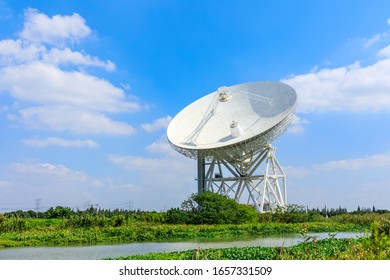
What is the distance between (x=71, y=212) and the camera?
39.7 metres

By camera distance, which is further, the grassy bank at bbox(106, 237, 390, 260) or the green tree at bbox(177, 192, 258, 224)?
the green tree at bbox(177, 192, 258, 224)

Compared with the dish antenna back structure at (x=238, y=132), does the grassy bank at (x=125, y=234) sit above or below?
below

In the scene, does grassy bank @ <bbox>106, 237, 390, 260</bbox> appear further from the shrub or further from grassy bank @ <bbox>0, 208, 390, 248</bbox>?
the shrub

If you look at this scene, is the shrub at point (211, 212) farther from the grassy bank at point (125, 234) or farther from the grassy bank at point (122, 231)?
the grassy bank at point (125, 234)

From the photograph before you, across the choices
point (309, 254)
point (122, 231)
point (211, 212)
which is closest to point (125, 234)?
point (122, 231)

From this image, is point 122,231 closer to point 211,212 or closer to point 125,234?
point 125,234

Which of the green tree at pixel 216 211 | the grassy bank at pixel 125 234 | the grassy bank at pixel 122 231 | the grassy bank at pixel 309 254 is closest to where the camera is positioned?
the grassy bank at pixel 309 254

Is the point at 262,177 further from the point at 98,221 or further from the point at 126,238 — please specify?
the point at 126,238

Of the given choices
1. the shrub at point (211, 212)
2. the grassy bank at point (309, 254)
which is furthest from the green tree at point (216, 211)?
the grassy bank at point (309, 254)

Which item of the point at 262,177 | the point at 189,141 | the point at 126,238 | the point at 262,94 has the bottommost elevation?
the point at 126,238

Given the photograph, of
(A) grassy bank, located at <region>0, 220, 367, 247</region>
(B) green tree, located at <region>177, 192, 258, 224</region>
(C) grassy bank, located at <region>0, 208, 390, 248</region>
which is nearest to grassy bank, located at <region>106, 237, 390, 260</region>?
(C) grassy bank, located at <region>0, 208, 390, 248</region>

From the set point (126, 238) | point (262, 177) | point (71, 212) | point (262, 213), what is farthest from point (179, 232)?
point (71, 212)

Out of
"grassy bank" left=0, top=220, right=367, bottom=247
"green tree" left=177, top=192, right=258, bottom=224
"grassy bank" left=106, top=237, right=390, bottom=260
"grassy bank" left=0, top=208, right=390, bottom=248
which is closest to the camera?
"grassy bank" left=106, top=237, right=390, bottom=260
